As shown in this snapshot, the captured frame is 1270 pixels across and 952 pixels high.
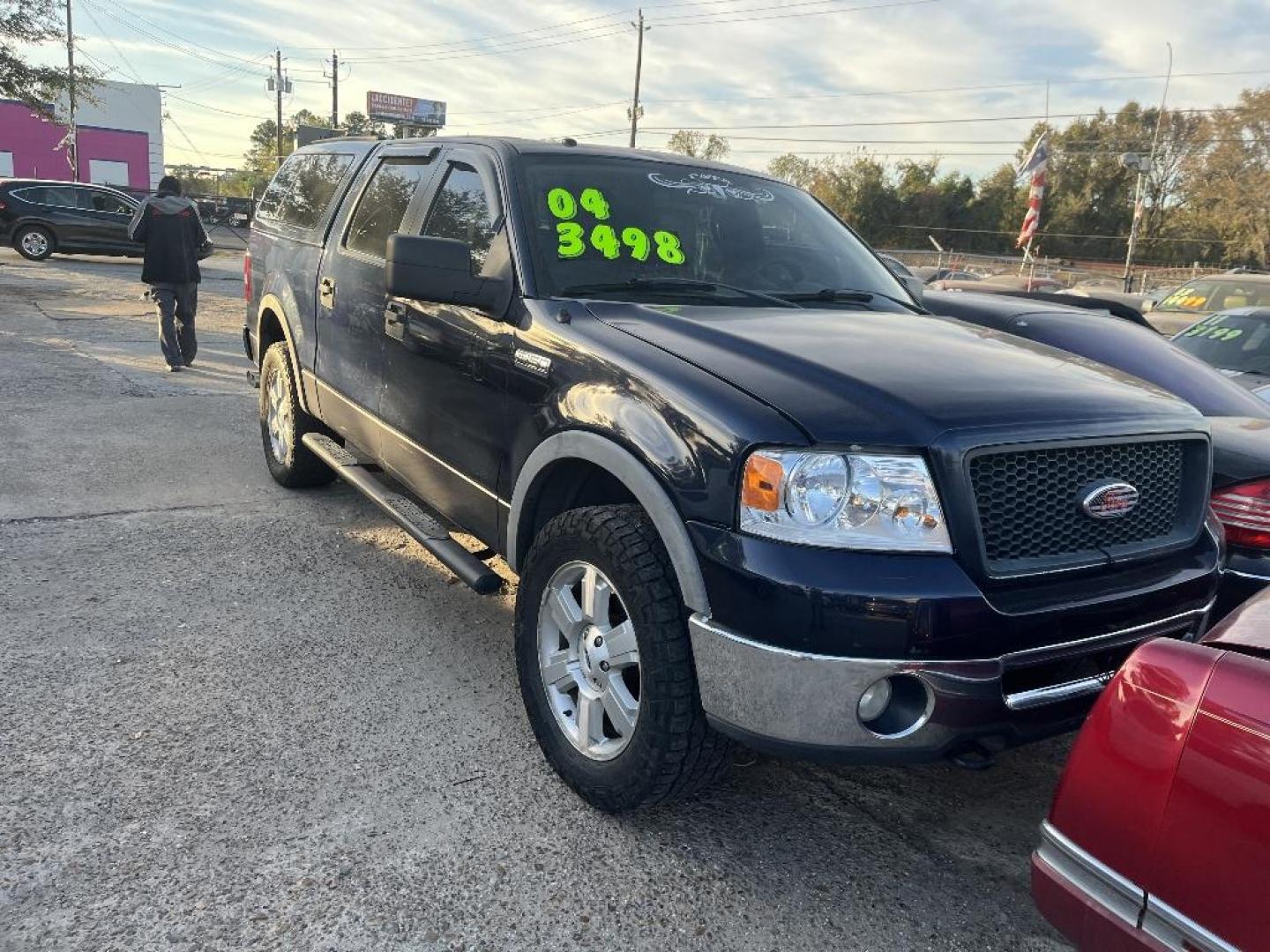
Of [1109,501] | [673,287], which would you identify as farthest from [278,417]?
[1109,501]

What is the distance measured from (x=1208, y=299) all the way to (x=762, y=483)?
35.0 feet

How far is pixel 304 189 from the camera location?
557cm

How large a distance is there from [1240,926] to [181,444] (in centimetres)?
669

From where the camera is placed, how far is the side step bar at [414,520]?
3.38m

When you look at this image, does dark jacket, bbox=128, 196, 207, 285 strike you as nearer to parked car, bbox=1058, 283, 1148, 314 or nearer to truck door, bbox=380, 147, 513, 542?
truck door, bbox=380, 147, 513, 542

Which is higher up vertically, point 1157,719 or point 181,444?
point 1157,719

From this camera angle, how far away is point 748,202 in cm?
400

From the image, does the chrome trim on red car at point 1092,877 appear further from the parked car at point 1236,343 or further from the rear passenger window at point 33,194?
the rear passenger window at point 33,194

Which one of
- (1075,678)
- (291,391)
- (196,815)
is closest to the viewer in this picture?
(1075,678)

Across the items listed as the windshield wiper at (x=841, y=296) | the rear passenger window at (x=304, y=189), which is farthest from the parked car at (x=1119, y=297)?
the rear passenger window at (x=304, y=189)

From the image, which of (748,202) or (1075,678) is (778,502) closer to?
(1075,678)

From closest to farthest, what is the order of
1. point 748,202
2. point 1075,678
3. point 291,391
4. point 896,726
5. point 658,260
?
1. point 896,726
2. point 1075,678
3. point 658,260
4. point 748,202
5. point 291,391

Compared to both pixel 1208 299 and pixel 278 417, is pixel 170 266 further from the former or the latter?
pixel 1208 299

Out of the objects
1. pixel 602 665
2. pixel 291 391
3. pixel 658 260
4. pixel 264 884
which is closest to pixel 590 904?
pixel 602 665
